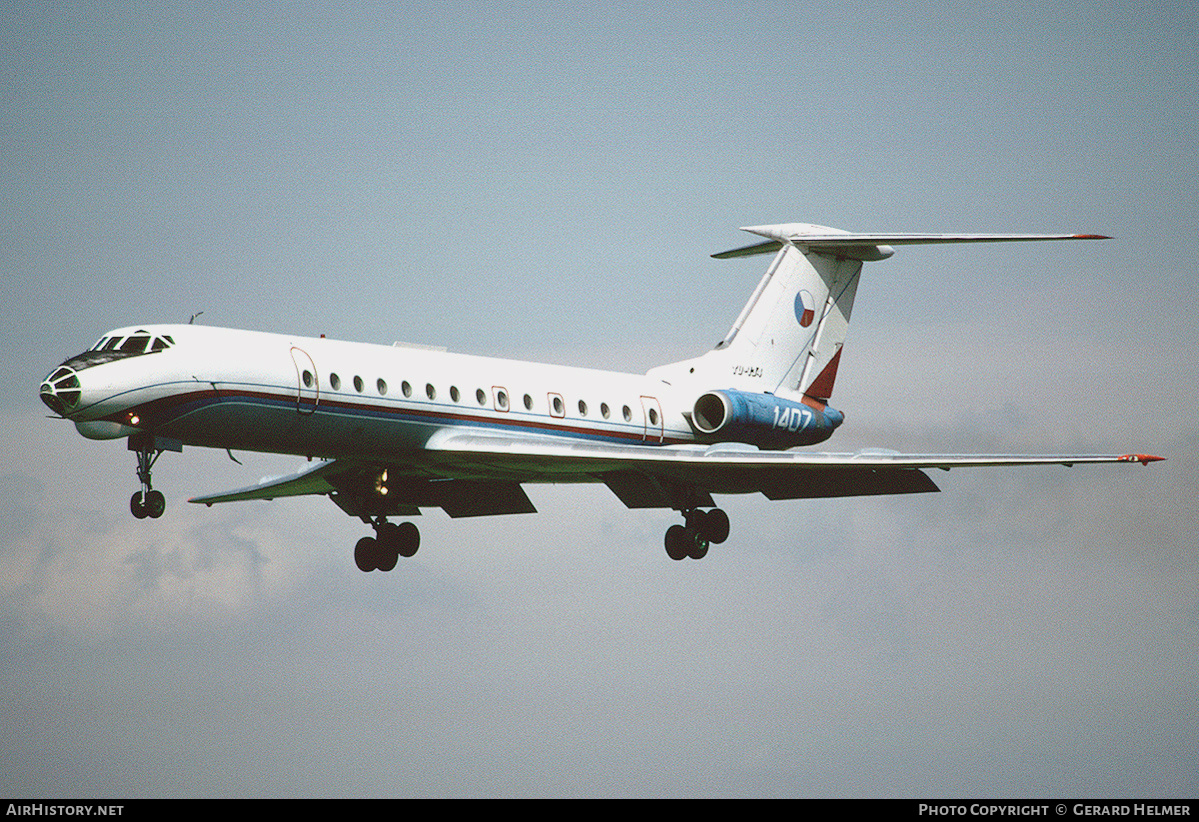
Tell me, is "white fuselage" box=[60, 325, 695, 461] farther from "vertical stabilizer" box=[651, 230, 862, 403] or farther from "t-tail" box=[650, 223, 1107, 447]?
"vertical stabilizer" box=[651, 230, 862, 403]

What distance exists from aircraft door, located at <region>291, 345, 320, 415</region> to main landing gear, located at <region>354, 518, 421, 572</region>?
6.08m

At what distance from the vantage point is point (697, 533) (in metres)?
32.3

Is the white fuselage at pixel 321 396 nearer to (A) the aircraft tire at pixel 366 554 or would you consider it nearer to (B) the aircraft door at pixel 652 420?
(B) the aircraft door at pixel 652 420

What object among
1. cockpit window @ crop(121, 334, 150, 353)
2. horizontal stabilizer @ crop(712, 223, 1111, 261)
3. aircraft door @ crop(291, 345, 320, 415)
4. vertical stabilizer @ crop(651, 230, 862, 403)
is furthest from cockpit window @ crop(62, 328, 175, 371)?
horizontal stabilizer @ crop(712, 223, 1111, 261)

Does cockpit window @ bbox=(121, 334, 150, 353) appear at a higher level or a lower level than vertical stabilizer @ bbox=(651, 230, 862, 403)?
lower

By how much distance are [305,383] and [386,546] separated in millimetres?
6626

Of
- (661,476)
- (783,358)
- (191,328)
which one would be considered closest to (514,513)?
(661,476)

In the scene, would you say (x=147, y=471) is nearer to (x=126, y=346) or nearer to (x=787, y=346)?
(x=126, y=346)

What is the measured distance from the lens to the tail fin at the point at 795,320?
3450 centimetres

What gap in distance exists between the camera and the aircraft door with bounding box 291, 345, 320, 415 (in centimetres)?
2694

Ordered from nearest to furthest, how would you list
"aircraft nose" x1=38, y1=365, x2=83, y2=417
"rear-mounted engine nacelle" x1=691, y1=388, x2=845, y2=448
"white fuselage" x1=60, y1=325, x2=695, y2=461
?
1. "aircraft nose" x1=38, y1=365, x2=83, y2=417
2. "white fuselage" x1=60, y1=325, x2=695, y2=461
3. "rear-mounted engine nacelle" x1=691, y1=388, x2=845, y2=448

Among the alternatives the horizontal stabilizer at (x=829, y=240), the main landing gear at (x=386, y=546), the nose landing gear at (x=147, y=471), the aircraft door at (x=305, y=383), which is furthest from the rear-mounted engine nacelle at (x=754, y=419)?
the nose landing gear at (x=147, y=471)

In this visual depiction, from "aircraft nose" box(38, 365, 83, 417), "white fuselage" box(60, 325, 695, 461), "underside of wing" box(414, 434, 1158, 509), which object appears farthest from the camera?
"underside of wing" box(414, 434, 1158, 509)

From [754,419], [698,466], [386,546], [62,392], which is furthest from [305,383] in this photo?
[754,419]
